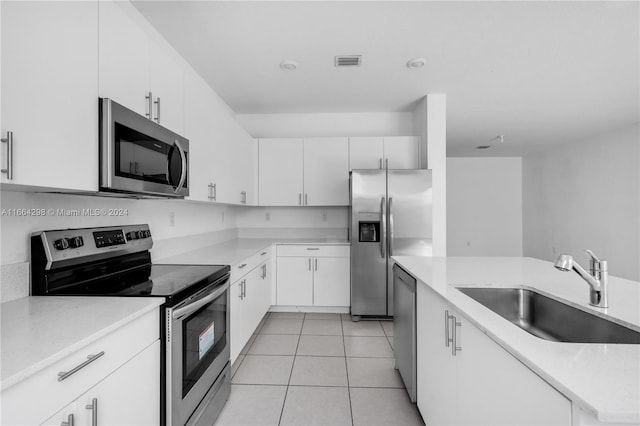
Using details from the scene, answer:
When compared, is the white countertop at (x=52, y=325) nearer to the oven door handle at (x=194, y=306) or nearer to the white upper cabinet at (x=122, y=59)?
the oven door handle at (x=194, y=306)

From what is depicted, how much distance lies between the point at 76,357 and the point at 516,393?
1.23 m

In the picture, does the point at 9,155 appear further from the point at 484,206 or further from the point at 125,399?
the point at 484,206

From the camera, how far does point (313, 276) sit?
379cm

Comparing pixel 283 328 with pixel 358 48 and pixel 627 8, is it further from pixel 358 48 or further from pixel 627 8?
pixel 627 8

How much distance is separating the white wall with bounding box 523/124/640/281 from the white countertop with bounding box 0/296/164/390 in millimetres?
6310

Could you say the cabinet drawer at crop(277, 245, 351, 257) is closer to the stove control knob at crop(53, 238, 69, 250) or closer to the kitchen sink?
the kitchen sink

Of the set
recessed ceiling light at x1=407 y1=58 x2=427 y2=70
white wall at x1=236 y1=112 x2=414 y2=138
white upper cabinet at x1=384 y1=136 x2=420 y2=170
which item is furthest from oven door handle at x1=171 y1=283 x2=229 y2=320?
white wall at x1=236 y1=112 x2=414 y2=138

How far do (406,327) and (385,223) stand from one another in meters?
1.60

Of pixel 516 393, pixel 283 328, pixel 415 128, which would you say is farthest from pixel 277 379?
pixel 415 128

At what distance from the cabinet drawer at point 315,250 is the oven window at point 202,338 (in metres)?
1.76

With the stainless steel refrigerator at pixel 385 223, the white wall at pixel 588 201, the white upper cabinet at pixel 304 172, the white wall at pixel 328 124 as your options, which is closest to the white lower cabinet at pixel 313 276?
the stainless steel refrigerator at pixel 385 223

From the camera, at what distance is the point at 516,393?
874 mm

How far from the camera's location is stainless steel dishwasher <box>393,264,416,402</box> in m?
1.89

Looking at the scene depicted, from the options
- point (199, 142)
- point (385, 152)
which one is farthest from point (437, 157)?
point (199, 142)
